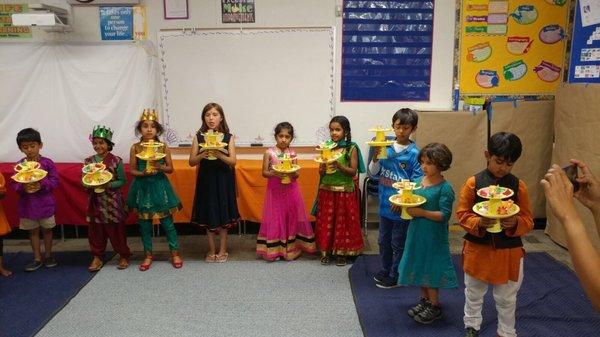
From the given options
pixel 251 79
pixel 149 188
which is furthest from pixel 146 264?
pixel 251 79

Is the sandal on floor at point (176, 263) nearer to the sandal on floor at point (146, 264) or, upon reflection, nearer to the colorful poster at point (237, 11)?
the sandal on floor at point (146, 264)

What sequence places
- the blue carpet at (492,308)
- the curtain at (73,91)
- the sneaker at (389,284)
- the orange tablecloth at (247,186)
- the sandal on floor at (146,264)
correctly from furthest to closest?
the curtain at (73,91), the orange tablecloth at (247,186), the sandal on floor at (146,264), the sneaker at (389,284), the blue carpet at (492,308)

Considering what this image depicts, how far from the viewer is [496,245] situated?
2344 mm

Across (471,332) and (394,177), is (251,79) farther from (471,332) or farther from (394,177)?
(471,332)

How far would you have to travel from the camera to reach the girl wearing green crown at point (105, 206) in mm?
3729

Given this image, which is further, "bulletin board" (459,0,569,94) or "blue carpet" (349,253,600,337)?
"bulletin board" (459,0,569,94)

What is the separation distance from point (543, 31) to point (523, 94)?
0.66 meters

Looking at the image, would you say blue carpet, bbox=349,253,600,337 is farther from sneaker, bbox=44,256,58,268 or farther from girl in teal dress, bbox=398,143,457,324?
sneaker, bbox=44,256,58,268

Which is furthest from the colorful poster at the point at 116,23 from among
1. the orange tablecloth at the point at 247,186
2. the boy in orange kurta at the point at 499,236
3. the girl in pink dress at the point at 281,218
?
the boy in orange kurta at the point at 499,236

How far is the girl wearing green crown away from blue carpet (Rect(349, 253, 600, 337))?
2.05m

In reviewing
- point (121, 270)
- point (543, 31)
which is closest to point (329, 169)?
point (121, 270)

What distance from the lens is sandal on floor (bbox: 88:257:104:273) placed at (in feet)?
12.5

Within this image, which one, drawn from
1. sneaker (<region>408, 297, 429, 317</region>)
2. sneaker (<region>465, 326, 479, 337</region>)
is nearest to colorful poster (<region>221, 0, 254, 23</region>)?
sneaker (<region>408, 297, 429, 317</region>)

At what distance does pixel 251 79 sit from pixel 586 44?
10.6 ft
